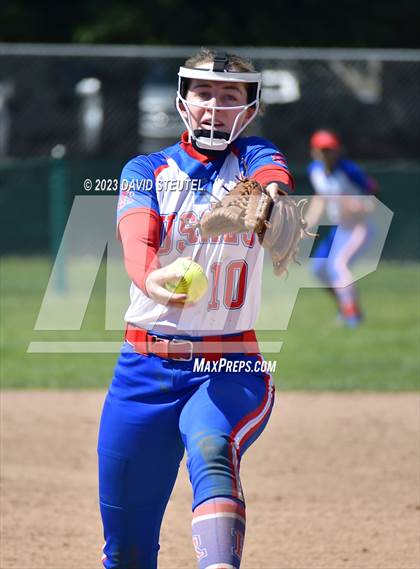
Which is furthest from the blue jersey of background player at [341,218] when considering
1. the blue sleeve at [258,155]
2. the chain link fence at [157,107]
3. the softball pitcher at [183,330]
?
the softball pitcher at [183,330]

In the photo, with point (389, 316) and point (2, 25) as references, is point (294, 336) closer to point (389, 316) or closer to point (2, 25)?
point (389, 316)

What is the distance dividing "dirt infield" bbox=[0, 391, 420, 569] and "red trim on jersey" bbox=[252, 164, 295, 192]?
2089mm

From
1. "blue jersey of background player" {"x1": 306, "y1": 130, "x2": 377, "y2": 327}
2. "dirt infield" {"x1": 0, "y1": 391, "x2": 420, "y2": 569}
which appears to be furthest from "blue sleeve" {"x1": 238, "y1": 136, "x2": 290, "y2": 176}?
"blue jersey of background player" {"x1": 306, "y1": 130, "x2": 377, "y2": 327}

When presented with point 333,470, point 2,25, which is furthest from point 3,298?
point 333,470

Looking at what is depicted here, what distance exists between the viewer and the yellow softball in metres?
3.37

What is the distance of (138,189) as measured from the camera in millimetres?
3691

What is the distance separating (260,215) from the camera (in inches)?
133

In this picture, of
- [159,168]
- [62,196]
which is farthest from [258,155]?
[62,196]

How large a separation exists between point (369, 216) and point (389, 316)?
1197mm

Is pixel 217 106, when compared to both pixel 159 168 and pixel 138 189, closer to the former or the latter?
pixel 159 168

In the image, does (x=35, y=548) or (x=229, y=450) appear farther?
(x=35, y=548)

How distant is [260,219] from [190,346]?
0.54 m

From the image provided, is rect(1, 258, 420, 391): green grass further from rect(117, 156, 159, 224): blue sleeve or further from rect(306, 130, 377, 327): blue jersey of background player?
rect(117, 156, 159, 224): blue sleeve

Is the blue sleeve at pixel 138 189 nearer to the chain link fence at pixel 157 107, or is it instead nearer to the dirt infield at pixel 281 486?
the dirt infield at pixel 281 486
